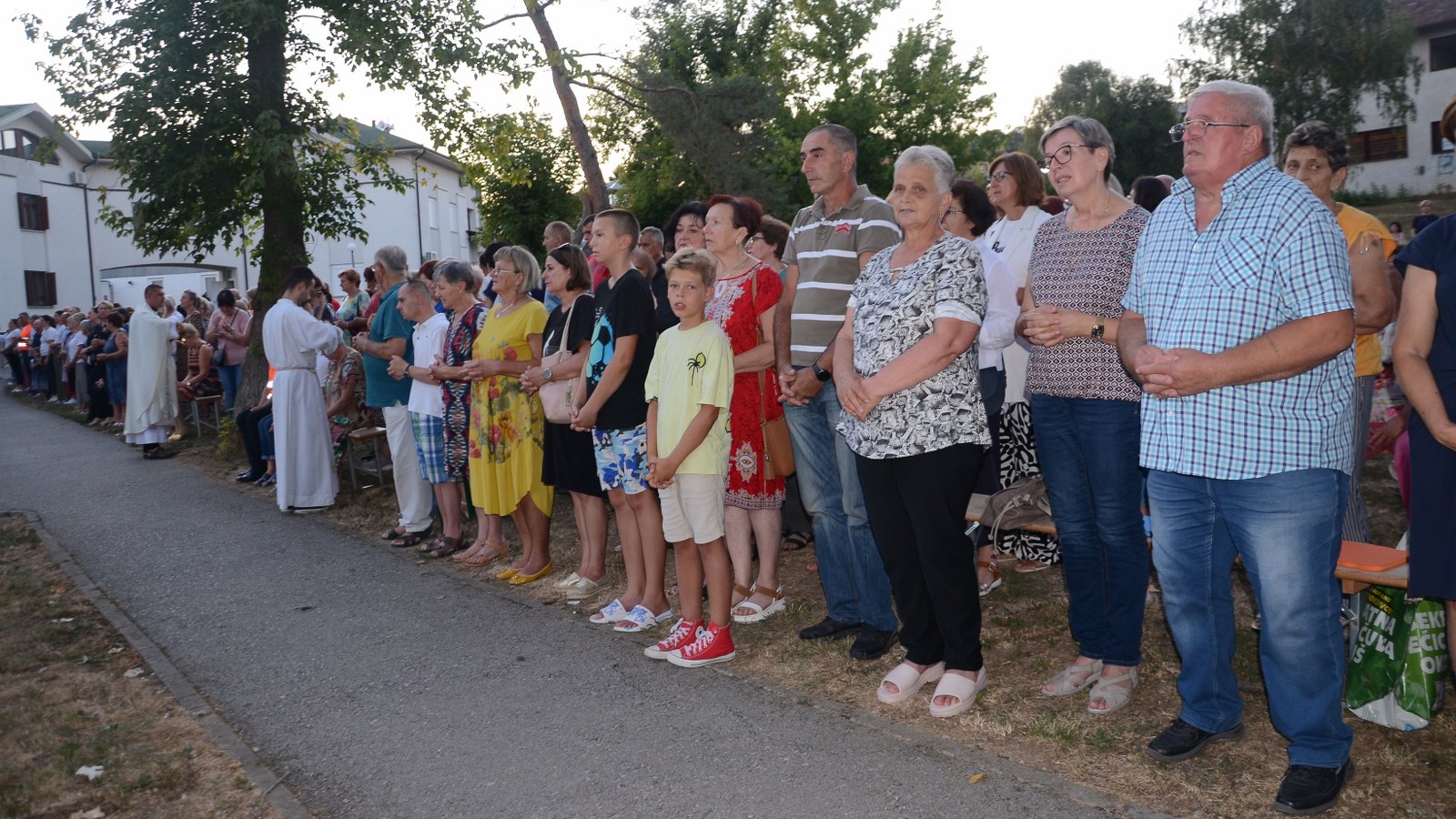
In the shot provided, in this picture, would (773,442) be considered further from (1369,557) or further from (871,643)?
(1369,557)

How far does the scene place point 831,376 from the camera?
Answer: 532cm

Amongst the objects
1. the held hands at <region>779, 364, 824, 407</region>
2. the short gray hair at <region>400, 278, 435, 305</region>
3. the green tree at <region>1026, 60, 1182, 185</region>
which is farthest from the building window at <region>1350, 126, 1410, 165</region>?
the held hands at <region>779, 364, 824, 407</region>

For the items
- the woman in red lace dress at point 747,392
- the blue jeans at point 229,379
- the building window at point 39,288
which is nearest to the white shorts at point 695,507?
the woman in red lace dress at point 747,392

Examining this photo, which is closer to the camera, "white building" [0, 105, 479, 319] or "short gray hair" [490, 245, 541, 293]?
"short gray hair" [490, 245, 541, 293]

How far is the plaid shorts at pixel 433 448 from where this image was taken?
8.12m

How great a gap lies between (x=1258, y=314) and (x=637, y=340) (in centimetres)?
330

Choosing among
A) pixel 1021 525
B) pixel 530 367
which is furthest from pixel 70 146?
pixel 1021 525

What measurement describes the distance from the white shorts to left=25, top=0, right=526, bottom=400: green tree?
9567mm

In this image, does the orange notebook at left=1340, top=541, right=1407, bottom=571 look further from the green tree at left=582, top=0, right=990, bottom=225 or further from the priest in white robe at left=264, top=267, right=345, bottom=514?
the green tree at left=582, top=0, right=990, bottom=225

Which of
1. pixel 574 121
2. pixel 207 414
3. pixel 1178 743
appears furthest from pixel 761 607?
pixel 207 414

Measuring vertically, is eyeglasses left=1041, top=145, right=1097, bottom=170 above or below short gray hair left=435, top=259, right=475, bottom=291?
above

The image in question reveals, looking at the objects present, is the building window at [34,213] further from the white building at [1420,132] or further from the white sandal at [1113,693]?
the white sandal at [1113,693]

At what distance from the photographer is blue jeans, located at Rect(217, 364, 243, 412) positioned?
53.1 feet

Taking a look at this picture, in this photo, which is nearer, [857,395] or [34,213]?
[857,395]
